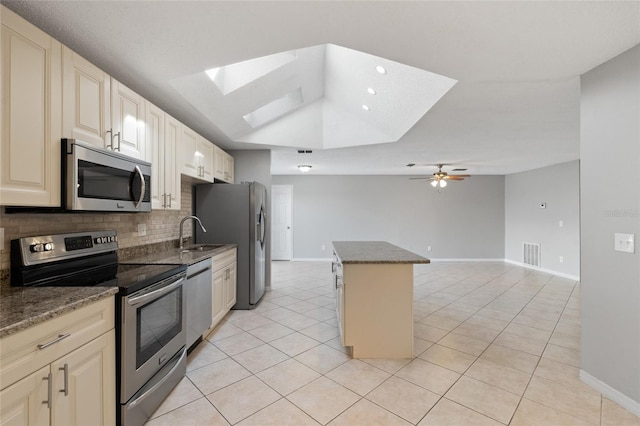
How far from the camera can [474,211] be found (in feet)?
24.8

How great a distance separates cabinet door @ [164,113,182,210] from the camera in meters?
2.60

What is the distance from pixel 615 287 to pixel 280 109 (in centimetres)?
376

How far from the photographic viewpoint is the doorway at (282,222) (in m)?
7.50

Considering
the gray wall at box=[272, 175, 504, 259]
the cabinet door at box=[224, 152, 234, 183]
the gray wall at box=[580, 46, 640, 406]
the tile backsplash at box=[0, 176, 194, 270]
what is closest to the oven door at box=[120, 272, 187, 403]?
the tile backsplash at box=[0, 176, 194, 270]

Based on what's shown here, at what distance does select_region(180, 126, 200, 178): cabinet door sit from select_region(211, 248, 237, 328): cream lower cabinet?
0.96m

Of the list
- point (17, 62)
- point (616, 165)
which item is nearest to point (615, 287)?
point (616, 165)

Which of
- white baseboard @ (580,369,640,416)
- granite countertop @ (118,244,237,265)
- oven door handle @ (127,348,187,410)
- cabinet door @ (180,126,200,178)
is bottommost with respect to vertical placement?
white baseboard @ (580,369,640,416)

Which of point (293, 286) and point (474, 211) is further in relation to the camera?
point (474, 211)

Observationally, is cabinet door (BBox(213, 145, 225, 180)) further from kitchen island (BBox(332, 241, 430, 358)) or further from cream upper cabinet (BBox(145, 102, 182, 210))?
kitchen island (BBox(332, 241, 430, 358))

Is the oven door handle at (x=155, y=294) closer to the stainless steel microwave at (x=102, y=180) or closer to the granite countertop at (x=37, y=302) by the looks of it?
the granite countertop at (x=37, y=302)

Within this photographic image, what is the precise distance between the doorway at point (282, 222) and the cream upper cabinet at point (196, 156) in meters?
3.91

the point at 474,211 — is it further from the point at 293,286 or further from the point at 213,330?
the point at 213,330

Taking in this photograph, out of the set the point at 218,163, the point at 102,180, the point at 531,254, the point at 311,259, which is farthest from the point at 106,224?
the point at 531,254

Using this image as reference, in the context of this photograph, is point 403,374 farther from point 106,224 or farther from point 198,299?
point 106,224
